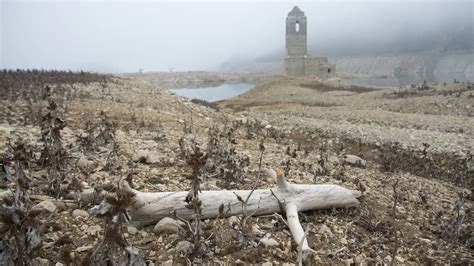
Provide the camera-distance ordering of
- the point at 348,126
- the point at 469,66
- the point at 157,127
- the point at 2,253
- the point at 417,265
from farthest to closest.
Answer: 1. the point at 469,66
2. the point at 348,126
3. the point at 157,127
4. the point at 417,265
5. the point at 2,253

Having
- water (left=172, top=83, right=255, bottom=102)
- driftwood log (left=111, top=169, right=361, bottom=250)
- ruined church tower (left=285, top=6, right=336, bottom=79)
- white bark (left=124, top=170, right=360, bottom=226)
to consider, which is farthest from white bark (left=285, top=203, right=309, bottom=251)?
ruined church tower (left=285, top=6, right=336, bottom=79)

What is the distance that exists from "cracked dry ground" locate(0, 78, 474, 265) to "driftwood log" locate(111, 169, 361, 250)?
131 millimetres

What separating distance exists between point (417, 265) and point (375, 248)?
50 centimetres

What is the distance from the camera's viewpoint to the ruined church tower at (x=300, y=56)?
56.5 m

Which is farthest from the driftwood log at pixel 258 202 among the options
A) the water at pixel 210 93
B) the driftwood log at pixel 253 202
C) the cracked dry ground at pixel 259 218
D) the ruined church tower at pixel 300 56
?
the ruined church tower at pixel 300 56

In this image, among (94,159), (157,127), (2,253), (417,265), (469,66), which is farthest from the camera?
(469,66)

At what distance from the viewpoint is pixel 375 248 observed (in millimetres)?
4453

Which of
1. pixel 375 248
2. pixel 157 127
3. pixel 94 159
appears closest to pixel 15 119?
pixel 157 127

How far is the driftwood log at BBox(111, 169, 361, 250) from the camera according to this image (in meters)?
4.09

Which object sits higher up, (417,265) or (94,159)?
(94,159)

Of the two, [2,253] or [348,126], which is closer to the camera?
[2,253]

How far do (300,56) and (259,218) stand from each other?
5690 cm

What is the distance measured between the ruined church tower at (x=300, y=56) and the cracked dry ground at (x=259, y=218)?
4846 centimetres

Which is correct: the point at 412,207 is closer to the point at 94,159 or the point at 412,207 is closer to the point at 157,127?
the point at 94,159
